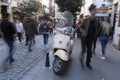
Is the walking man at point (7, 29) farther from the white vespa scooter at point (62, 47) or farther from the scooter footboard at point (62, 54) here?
the scooter footboard at point (62, 54)

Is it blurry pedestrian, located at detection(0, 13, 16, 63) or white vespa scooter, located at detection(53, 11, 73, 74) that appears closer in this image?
white vespa scooter, located at detection(53, 11, 73, 74)

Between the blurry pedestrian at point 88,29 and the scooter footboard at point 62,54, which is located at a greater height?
the blurry pedestrian at point 88,29

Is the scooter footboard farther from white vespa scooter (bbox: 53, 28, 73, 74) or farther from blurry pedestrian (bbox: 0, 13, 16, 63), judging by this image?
blurry pedestrian (bbox: 0, 13, 16, 63)

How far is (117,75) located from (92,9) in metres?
2.18

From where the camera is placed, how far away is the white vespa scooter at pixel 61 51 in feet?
23.7

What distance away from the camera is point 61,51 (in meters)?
7.45

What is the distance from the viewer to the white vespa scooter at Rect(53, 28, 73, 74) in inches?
284

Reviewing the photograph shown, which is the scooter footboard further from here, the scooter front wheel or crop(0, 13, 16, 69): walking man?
crop(0, 13, 16, 69): walking man

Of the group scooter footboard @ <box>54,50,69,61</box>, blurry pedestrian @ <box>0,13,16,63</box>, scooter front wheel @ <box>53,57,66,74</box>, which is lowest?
scooter front wheel @ <box>53,57,66,74</box>

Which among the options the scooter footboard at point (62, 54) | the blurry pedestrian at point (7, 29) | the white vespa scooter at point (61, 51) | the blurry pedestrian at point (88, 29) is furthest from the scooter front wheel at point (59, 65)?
the blurry pedestrian at point (7, 29)

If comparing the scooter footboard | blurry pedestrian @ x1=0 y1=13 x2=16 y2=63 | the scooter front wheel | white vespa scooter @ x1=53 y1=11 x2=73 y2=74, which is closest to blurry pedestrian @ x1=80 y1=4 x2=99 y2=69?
white vespa scooter @ x1=53 y1=11 x2=73 y2=74

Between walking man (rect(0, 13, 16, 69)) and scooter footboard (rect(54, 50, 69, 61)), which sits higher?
walking man (rect(0, 13, 16, 69))

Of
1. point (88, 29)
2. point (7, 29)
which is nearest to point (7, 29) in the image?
point (7, 29)

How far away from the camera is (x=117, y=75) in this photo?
7520 millimetres
